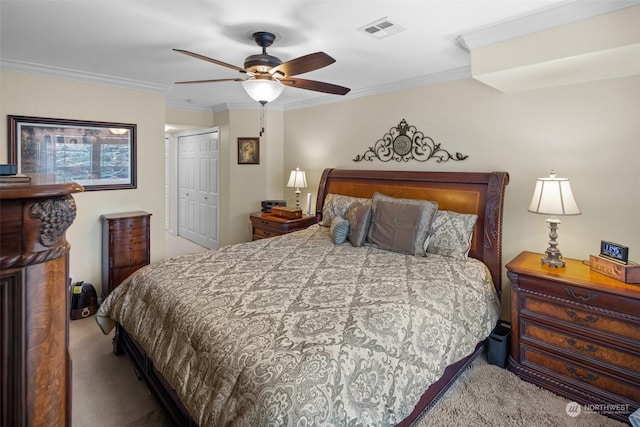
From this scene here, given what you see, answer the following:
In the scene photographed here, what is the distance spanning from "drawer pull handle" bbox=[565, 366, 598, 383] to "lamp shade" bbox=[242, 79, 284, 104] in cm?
280

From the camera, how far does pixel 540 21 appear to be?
2242 millimetres

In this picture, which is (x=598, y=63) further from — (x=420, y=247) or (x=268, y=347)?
(x=268, y=347)

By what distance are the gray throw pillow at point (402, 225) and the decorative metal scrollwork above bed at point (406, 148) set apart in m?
0.75

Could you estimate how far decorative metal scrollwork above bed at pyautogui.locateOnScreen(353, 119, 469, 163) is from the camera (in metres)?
3.63

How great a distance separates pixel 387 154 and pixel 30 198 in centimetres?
378

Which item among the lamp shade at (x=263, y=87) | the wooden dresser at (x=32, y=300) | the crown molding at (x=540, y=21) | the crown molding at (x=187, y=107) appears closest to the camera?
the wooden dresser at (x=32, y=300)

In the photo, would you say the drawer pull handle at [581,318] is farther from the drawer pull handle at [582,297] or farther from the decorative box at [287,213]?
the decorative box at [287,213]

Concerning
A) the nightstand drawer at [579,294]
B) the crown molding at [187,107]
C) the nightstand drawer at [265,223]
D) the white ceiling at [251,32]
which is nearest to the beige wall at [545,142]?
the white ceiling at [251,32]

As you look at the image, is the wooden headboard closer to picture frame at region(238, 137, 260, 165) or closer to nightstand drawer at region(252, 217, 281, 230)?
nightstand drawer at region(252, 217, 281, 230)

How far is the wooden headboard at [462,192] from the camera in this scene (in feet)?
9.64

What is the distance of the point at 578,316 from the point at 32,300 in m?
2.83

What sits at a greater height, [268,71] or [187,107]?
[187,107]

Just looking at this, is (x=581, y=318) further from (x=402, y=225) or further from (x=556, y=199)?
(x=402, y=225)

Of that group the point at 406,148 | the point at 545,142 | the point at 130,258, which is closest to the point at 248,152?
the point at 130,258
